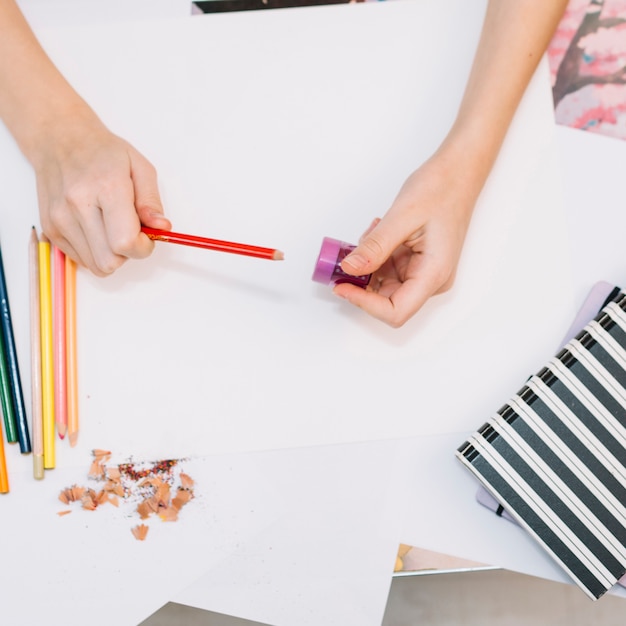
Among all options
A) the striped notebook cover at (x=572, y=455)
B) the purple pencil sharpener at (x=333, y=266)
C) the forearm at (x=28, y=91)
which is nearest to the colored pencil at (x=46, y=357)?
the forearm at (x=28, y=91)

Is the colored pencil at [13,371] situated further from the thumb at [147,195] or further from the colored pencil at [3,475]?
the thumb at [147,195]

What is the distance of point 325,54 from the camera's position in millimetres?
671

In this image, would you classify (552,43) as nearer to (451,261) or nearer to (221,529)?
(451,261)

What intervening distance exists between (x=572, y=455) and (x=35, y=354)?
47cm

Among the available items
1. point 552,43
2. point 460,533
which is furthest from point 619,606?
point 552,43

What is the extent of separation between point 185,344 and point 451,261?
25 cm

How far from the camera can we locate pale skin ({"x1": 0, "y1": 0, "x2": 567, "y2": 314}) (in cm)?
56

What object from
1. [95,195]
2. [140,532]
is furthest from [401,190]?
[140,532]

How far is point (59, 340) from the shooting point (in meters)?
0.60

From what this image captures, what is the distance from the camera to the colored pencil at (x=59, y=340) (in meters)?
0.59

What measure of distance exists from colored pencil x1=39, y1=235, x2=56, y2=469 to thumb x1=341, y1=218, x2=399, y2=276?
271mm

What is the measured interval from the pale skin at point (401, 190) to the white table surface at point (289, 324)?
0.11 ft

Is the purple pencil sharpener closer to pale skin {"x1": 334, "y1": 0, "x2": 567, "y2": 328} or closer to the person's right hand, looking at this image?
pale skin {"x1": 334, "y1": 0, "x2": 567, "y2": 328}

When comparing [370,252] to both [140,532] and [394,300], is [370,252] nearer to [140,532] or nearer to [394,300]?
[394,300]
